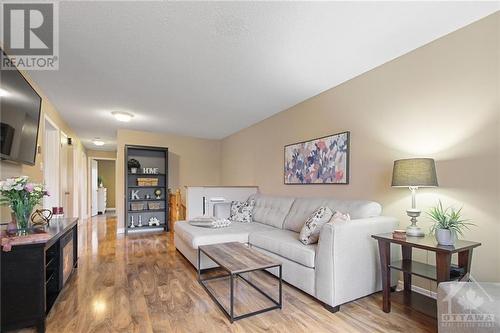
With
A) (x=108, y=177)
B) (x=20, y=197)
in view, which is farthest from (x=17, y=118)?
(x=108, y=177)

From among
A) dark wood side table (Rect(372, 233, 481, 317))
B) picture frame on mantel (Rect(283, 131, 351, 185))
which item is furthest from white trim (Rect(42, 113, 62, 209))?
dark wood side table (Rect(372, 233, 481, 317))

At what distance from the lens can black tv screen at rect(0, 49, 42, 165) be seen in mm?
2076

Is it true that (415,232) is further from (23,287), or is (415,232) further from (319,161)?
(23,287)

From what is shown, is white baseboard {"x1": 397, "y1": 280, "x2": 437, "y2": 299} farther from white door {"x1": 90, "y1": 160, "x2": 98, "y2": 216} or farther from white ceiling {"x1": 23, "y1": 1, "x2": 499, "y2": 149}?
white door {"x1": 90, "y1": 160, "x2": 98, "y2": 216}

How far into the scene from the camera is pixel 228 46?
89.1 inches

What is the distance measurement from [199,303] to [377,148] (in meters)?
2.34

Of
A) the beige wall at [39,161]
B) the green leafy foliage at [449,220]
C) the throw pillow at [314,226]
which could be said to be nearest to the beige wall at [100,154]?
the beige wall at [39,161]

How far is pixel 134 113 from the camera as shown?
4.36 metres

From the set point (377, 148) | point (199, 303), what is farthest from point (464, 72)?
point (199, 303)

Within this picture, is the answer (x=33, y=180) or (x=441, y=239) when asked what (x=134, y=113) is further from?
(x=441, y=239)

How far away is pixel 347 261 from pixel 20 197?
9.01 feet

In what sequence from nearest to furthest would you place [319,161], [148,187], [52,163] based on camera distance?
[319,161] < [52,163] < [148,187]

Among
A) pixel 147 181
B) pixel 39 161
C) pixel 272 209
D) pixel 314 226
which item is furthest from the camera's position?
pixel 147 181

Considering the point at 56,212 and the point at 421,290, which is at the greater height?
the point at 56,212
